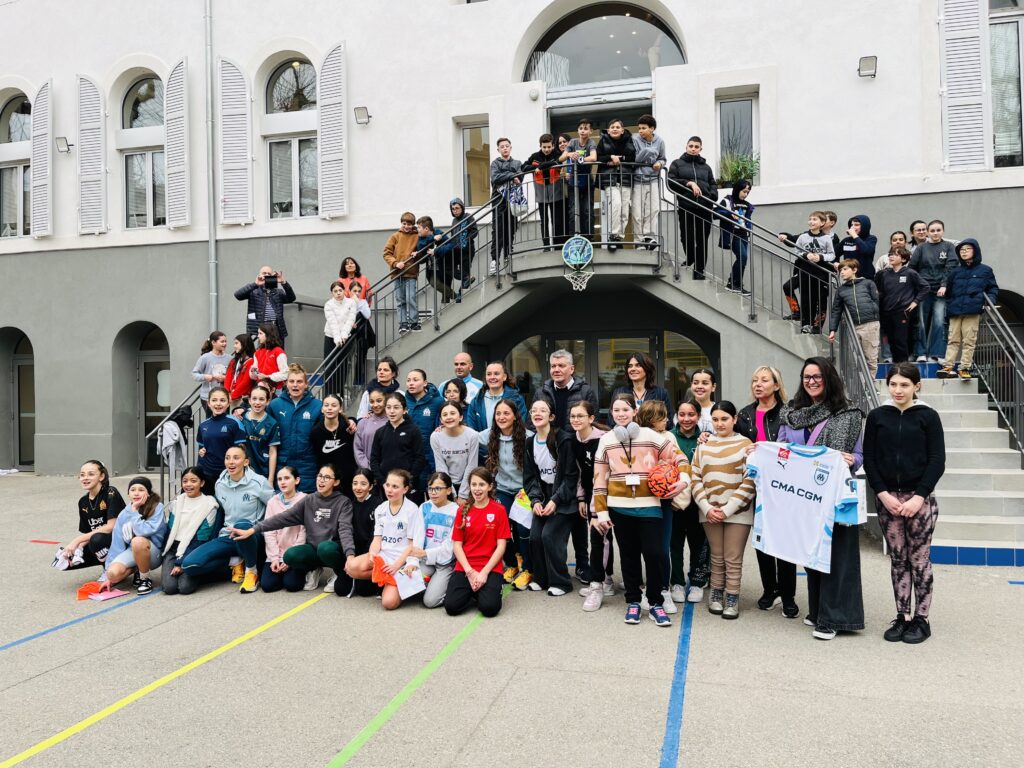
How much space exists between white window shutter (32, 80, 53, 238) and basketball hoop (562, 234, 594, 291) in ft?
38.1

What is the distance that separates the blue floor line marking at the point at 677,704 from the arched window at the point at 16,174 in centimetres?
1690

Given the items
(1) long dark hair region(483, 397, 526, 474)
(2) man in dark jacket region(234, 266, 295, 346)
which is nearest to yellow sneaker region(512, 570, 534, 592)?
(1) long dark hair region(483, 397, 526, 474)

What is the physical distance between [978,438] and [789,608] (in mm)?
4307

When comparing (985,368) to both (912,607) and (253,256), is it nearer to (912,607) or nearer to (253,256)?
(912,607)

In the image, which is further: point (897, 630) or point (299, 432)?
point (299, 432)

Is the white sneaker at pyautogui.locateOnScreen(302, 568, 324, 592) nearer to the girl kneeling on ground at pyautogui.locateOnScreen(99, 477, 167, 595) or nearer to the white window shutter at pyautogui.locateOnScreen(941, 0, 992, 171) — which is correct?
the girl kneeling on ground at pyautogui.locateOnScreen(99, 477, 167, 595)

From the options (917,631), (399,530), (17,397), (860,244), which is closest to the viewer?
(917,631)

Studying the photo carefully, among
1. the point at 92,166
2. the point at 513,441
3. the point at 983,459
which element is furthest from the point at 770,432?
the point at 92,166

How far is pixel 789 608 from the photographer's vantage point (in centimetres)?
577

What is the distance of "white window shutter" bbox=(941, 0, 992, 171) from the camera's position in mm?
11594

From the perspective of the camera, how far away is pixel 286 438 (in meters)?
7.76

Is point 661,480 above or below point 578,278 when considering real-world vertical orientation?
below

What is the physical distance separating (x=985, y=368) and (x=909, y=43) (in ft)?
17.8

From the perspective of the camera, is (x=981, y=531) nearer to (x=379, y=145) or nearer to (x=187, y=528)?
(x=187, y=528)
